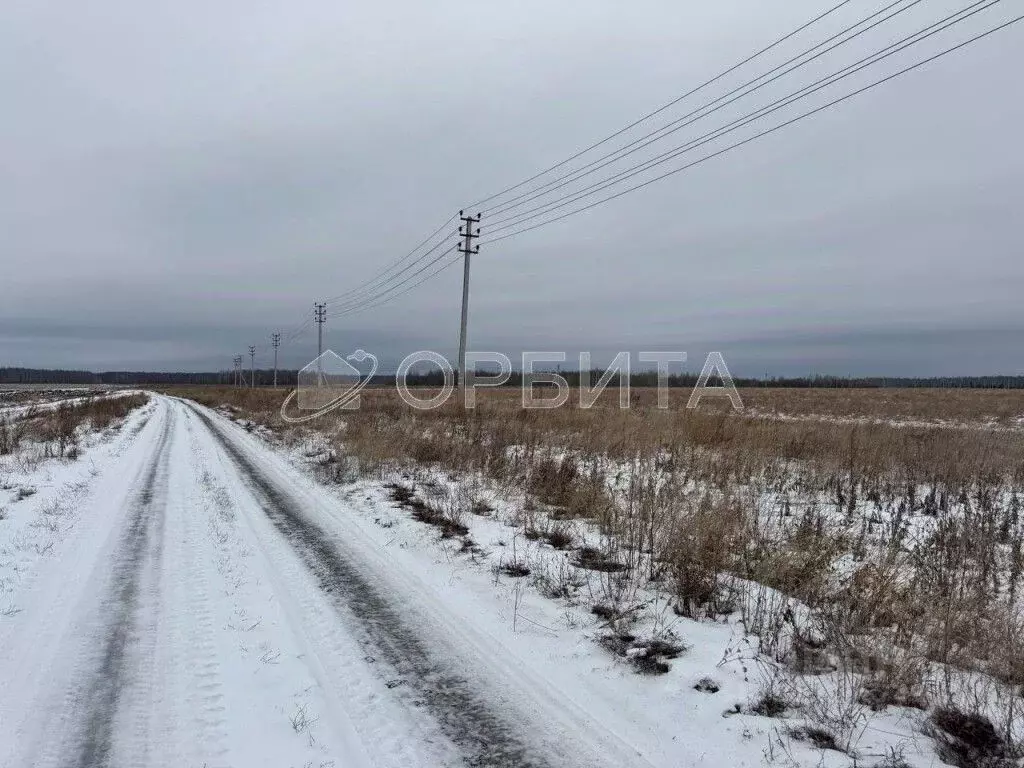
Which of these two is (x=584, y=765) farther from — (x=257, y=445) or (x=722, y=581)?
(x=257, y=445)

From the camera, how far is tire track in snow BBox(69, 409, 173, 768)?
299cm

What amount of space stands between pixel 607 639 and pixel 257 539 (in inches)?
187

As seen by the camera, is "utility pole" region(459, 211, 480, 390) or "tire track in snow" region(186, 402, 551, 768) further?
"utility pole" region(459, 211, 480, 390)

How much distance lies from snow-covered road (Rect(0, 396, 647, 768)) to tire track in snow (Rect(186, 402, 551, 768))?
0.04 feet

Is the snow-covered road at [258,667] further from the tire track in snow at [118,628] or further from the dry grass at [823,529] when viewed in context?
the dry grass at [823,529]

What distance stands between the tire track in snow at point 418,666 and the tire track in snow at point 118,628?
1536 millimetres

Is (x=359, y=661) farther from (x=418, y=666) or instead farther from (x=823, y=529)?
(x=823, y=529)

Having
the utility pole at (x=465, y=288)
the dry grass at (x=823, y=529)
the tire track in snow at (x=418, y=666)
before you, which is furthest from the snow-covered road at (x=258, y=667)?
the utility pole at (x=465, y=288)

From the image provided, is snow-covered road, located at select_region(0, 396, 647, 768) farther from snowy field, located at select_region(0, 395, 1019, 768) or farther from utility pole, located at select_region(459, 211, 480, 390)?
utility pole, located at select_region(459, 211, 480, 390)

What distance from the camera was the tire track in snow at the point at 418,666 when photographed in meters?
3.00

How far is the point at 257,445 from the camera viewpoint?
57.7 ft

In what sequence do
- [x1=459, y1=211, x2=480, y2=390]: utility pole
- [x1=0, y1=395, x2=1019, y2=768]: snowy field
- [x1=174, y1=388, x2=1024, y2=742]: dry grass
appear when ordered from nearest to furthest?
[x1=0, y1=395, x2=1019, y2=768]: snowy field → [x1=174, y1=388, x2=1024, y2=742]: dry grass → [x1=459, y1=211, x2=480, y2=390]: utility pole

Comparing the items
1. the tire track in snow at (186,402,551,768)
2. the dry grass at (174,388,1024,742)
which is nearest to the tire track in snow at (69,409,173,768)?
the tire track in snow at (186,402,551,768)

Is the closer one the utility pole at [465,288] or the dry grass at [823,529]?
the dry grass at [823,529]
